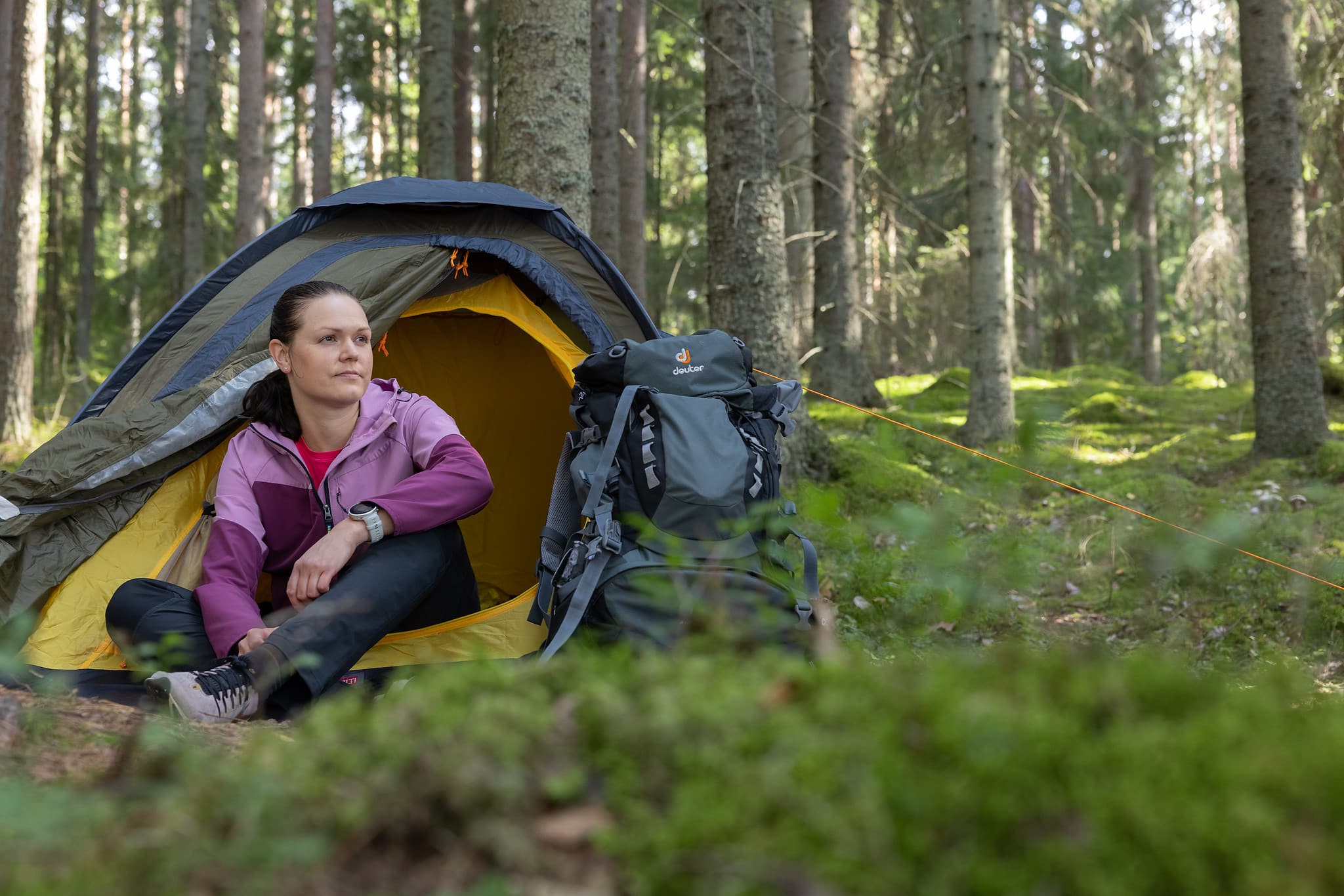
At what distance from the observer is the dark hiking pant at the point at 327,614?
107 inches

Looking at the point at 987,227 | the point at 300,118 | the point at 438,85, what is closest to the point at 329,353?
the point at 987,227

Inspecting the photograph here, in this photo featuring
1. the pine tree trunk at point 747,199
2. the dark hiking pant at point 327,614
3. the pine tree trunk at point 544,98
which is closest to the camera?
the dark hiking pant at point 327,614

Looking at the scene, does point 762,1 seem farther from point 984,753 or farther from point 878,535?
point 984,753

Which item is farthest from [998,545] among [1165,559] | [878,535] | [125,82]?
[125,82]

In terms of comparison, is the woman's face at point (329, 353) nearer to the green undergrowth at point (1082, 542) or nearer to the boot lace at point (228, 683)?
the boot lace at point (228, 683)

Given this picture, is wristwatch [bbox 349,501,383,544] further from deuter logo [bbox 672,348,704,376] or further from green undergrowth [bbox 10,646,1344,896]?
green undergrowth [bbox 10,646,1344,896]

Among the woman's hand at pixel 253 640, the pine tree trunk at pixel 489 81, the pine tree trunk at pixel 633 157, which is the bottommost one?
the woman's hand at pixel 253 640

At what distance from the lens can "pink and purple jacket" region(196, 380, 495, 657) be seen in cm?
302

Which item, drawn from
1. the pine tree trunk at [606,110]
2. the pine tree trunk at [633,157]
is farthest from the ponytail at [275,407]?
the pine tree trunk at [633,157]

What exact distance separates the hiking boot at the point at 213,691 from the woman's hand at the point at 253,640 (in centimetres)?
7

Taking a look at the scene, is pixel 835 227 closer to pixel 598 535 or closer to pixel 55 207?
pixel 598 535

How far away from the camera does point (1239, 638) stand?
385cm

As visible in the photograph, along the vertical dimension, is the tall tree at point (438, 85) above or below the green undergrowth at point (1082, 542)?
above

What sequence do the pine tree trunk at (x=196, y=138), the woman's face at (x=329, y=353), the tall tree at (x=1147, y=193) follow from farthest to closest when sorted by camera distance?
1. the tall tree at (x=1147, y=193)
2. the pine tree trunk at (x=196, y=138)
3. the woman's face at (x=329, y=353)
